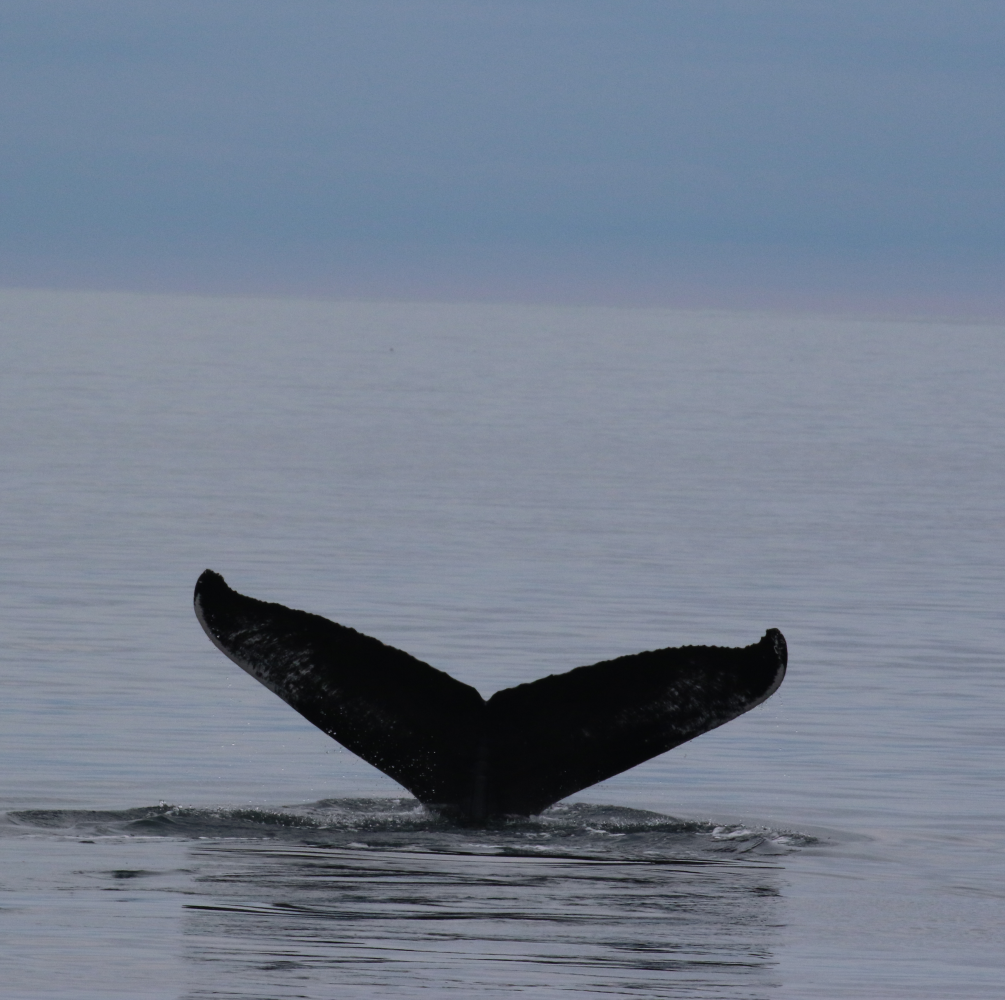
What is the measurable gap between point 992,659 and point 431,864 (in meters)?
9.37

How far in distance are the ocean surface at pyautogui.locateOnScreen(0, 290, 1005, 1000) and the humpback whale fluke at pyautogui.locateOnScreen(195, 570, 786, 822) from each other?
49 centimetres

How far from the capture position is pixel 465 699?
33.1ft

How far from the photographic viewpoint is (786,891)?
10.0 m

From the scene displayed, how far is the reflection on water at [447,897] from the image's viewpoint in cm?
823

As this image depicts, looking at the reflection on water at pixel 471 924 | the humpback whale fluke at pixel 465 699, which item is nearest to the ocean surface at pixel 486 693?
the reflection on water at pixel 471 924

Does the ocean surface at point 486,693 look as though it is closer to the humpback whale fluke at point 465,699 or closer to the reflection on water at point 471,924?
the reflection on water at point 471,924

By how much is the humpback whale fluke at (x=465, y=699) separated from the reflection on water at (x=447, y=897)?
48cm

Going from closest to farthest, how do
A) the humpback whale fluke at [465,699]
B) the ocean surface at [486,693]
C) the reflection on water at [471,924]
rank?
the reflection on water at [471,924] < the ocean surface at [486,693] < the humpback whale fluke at [465,699]

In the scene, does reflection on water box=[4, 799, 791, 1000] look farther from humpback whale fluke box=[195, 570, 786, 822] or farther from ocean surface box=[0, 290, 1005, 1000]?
humpback whale fluke box=[195, 570, 786, 822]

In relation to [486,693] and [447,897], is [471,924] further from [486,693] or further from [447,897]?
[486,693]

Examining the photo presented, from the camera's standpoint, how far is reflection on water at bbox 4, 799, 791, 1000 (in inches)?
324

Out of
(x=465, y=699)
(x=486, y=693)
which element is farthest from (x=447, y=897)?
(x=486, y=693)

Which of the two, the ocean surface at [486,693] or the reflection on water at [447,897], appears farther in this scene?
the ocean surface at [486,693]

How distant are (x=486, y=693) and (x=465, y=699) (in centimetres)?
573
